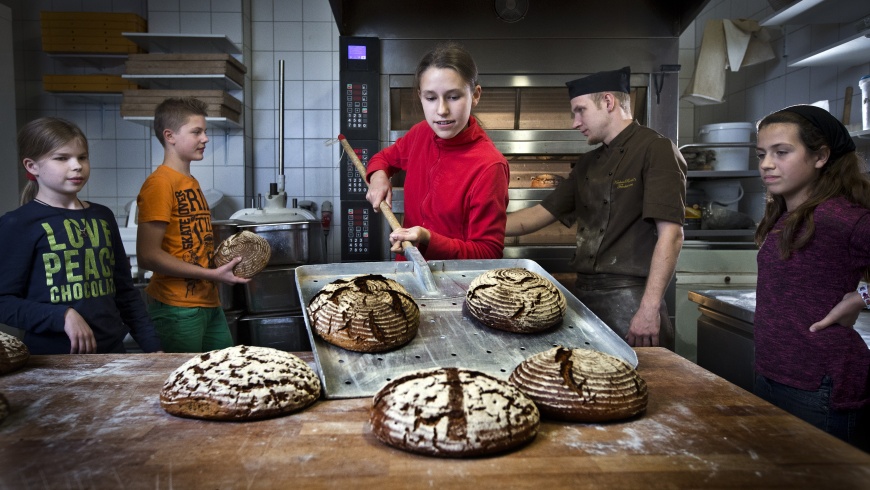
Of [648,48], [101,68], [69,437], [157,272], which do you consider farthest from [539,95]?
[101,68]

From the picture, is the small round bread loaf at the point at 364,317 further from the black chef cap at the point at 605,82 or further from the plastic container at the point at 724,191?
the plastic container at the point at 724,191

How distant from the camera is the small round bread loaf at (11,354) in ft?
3.40

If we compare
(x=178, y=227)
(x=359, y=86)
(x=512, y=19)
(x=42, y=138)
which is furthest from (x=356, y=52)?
(x=42, y=138)

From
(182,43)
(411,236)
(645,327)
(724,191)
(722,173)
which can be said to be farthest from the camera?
(182,43)

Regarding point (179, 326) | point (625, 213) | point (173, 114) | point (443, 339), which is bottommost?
point (179, 326)

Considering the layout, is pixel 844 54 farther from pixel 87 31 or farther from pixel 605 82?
pixel 87 31

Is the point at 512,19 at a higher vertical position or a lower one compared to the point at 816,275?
higher

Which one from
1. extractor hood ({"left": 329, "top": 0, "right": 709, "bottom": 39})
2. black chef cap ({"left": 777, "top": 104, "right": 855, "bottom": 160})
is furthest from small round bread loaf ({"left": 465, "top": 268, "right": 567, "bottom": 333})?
extractor hood ({"left": 329, "top": 0, "right": 709, "bottom": 39})

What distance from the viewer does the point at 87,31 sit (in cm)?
347

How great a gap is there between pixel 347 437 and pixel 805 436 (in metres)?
0.61

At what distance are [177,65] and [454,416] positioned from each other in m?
3.23

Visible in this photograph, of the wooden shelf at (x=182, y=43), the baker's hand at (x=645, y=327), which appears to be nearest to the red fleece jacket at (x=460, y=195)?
the baker's hand at (x=645, y=327)

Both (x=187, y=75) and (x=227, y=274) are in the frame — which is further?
(x=187, y=75)

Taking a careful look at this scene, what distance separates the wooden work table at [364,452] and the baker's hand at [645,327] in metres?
0.64
